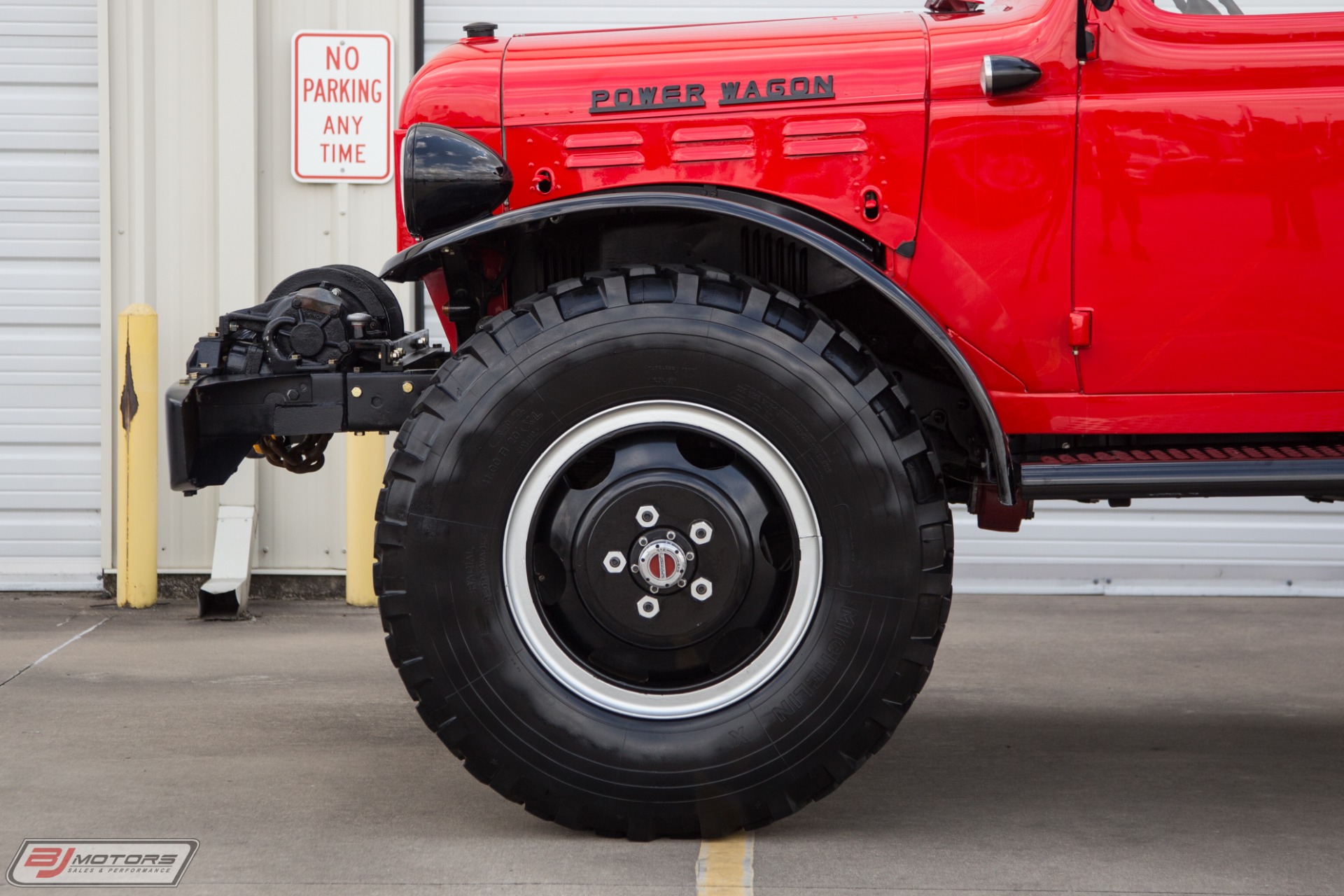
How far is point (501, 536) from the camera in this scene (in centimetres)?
281

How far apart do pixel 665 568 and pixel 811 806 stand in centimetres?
81

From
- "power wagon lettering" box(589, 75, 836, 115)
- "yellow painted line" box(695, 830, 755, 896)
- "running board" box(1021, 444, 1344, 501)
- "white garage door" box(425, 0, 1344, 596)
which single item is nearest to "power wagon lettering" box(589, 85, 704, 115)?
"power wagon lettering" box(589, 75, 836, 115)

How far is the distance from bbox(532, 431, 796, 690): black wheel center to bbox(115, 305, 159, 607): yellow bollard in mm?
3853

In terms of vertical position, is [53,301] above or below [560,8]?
below

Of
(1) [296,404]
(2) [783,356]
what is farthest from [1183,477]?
(1) [296,404]

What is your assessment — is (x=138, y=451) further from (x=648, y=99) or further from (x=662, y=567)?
(x=662, y=567)

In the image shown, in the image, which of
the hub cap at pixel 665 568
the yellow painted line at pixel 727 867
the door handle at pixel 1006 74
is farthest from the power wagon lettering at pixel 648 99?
the yellow painted line at pixel 727 867

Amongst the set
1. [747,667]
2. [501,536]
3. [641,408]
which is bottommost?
[747,667]

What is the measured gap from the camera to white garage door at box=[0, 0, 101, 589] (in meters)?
6.45

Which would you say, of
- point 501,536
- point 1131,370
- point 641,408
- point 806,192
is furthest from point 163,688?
point 1131,370

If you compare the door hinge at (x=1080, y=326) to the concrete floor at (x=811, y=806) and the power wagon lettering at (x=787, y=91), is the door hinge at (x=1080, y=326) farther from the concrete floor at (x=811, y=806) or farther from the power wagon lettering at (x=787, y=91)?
the concrete floor at (x=811, y=806)

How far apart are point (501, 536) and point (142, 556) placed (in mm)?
3967

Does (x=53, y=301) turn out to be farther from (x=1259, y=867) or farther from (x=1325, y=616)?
(x=1325, y=616)

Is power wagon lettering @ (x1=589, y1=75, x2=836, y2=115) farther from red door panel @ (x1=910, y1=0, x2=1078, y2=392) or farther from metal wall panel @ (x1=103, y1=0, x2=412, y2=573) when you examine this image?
metal wall panel @ (x1=103, y1=0, x2=412, y2=573)
